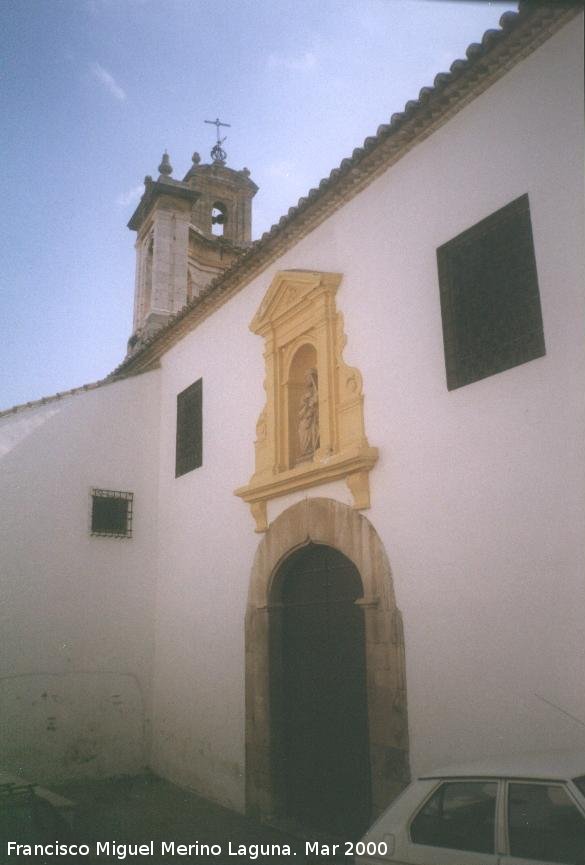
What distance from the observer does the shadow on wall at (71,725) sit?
27.9 feet

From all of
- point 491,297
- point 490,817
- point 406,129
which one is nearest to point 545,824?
point 490,817

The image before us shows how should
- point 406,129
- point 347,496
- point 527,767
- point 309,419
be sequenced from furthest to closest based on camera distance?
point 309,419
point 347,496
point 406,129
point 527,767

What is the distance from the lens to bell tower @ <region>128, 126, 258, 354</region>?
14539mm

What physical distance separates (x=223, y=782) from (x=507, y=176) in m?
6.92

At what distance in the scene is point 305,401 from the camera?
7.68 meters

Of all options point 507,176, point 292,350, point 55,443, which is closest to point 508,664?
point 507,176

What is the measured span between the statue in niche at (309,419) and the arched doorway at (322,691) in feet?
3.49

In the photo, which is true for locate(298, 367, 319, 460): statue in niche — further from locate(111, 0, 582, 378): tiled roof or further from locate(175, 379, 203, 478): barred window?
locate(175, 379, 203, 478): barred window

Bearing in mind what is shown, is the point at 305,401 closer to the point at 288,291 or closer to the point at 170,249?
the point at 288,291

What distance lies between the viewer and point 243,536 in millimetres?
8133

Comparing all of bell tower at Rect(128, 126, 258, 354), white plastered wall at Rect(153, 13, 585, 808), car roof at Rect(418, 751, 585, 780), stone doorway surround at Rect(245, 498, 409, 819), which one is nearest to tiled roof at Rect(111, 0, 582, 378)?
white plastered wall at Rect(153, 13, 585, 808)

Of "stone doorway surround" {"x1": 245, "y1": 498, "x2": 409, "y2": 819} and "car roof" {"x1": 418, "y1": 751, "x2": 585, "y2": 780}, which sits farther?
"stone doorway surround" {"x1": 245, "y1": 498, "x2": 409, "y2": 819}

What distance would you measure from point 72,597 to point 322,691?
4.19m

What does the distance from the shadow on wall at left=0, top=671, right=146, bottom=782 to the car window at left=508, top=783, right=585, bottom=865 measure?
7.22 m
